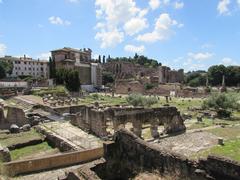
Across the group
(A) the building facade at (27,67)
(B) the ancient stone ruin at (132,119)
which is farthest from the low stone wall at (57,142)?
(A) the building facade at (27,67)

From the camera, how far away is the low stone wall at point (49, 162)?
1736 cm

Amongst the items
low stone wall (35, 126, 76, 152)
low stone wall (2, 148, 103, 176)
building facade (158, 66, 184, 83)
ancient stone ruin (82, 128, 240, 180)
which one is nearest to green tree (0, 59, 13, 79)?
low stone wall (35, 126, 76, 152)

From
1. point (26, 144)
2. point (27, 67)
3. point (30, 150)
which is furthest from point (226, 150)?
point (27, 67)

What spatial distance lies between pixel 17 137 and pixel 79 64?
66.3 metres

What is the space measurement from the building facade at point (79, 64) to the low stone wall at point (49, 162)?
65.5 metres

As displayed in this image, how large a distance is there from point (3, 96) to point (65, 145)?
1529 inches

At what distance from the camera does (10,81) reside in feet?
232

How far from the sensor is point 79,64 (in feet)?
297

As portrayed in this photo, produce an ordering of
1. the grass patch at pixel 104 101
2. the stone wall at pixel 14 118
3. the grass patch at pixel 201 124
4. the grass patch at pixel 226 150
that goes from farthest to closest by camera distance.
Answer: the grass patch at pixel 104 101 < the stone wall at pixel 14 118 < the grass patch at pixel 201 124 < the grass patch at pixel 226 150

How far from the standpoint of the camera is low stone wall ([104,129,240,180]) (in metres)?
9.35

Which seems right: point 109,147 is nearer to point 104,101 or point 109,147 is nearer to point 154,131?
point 154,131

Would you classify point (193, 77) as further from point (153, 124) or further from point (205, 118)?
point (153, 124)

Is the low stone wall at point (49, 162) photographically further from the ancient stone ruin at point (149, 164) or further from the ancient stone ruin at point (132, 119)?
the ancient stone ruin at point (149, 164)

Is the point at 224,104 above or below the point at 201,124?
above
